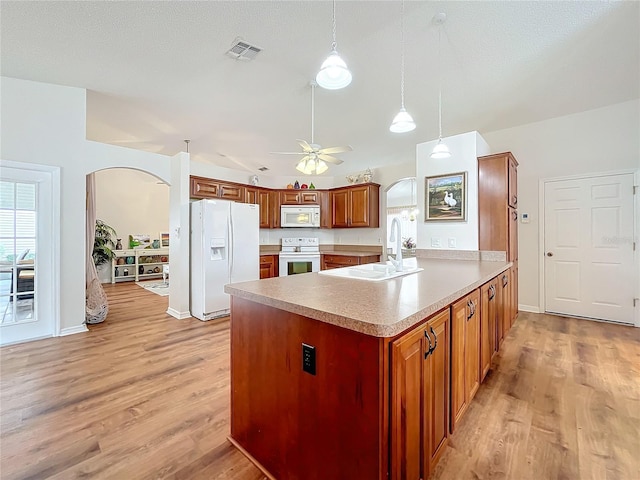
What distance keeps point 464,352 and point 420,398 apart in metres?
0.62

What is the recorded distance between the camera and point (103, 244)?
657 centimetres

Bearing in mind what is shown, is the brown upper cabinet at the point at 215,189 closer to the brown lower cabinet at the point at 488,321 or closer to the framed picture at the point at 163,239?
the framed picture at the point at 163,239

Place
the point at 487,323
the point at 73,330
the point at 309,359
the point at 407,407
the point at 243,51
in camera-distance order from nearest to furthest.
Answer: the point at 407,407 < the point at 309,359 < the point at 487,323 < the point at 243,51 < the point at 73,330

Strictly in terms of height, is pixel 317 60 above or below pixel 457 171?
above

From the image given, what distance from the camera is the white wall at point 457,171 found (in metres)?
3.31

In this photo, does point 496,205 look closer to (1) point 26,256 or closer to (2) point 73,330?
(2) point 73,330

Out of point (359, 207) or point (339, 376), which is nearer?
point (339, 376)

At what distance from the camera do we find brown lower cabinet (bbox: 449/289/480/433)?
144cm

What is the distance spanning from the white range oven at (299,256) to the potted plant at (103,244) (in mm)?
4122

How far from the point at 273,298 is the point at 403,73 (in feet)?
8.95

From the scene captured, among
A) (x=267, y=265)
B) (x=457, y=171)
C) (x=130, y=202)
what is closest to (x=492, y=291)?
(x=457, y=171)

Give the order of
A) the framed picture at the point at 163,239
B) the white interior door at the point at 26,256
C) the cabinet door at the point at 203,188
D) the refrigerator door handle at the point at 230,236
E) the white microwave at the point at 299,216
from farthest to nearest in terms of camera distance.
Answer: the framed picture at the point at 163,239 → the white microwave at the point at 299,216 → the cabinet door at the point at 203,188 → the refrigerator door handle at the point at 230,236 → the white interior door at the point at 26,256

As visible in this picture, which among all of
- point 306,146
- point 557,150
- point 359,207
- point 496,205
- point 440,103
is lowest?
point 496,205

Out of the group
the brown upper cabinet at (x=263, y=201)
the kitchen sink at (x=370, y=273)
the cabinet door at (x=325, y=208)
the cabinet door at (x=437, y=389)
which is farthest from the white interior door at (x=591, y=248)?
the brown upper cabinet at (x=263, y=201)
